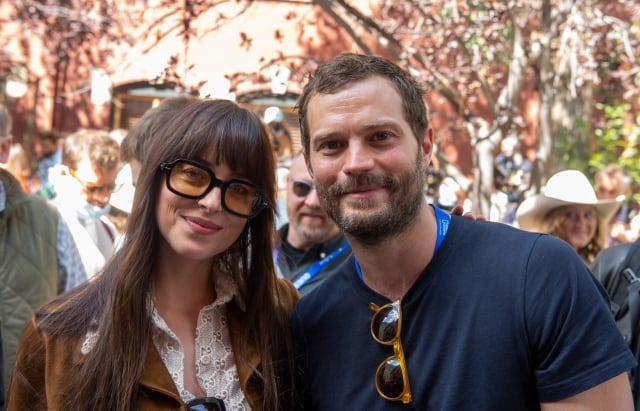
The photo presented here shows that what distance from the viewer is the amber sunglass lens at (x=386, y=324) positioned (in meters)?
2.25

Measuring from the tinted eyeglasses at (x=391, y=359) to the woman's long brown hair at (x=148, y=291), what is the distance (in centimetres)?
46

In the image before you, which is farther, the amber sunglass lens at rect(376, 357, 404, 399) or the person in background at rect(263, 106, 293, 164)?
the person in background at rect(263, 106, 293, 164)

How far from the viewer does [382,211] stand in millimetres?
2256

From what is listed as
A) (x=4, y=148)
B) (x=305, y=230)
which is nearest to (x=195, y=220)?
(x=305, y=230)

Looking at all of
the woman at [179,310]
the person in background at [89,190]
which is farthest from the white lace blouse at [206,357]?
the person in background at [89,190]

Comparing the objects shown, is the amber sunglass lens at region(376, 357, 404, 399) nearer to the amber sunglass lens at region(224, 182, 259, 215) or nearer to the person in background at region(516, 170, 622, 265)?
the amber sunglass lens at region(224, 182, 259, 215)

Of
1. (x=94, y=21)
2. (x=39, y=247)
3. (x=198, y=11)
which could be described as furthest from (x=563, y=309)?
(x=94, y=21)

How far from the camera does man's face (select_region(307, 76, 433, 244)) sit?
2266 millimetres

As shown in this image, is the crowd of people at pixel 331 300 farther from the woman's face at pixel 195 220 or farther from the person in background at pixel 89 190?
the person in background at pixel 89 190

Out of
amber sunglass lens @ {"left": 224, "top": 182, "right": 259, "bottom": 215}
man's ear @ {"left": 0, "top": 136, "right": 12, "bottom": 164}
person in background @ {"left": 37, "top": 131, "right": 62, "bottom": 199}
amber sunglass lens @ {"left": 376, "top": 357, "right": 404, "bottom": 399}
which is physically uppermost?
amber sunglass lens @ {"left": 224, "top": 182, "right": 259, "bottom": 215}

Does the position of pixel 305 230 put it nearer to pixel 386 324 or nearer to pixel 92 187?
pixel 92 187

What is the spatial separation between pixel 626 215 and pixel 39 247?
21.0 ft

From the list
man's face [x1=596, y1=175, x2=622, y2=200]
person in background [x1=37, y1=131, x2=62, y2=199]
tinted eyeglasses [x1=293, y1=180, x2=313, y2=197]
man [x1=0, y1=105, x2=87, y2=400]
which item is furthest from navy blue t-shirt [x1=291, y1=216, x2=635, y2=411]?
person in background [x1=37, y1=131, x2=62, y2=199]

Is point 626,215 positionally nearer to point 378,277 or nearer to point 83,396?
point 378,277
